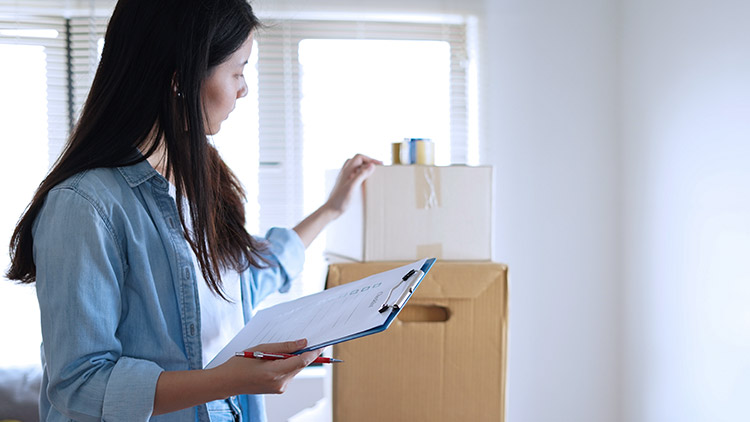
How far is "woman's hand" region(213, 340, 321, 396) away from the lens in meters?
0.64

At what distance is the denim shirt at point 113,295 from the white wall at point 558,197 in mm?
1248

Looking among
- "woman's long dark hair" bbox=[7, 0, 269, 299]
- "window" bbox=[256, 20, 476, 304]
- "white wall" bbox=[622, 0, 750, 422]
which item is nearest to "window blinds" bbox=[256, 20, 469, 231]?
"window" bbox=[256, 20, 476, 304]

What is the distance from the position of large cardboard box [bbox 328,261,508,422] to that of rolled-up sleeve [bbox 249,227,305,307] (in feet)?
0.27

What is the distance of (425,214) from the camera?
120 cm

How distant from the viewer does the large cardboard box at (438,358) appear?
1.14 m

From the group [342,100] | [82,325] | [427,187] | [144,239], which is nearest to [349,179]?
[427,187]

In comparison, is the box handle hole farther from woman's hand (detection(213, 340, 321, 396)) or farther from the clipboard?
woman's hand (detection(213, 340, 321, 396))

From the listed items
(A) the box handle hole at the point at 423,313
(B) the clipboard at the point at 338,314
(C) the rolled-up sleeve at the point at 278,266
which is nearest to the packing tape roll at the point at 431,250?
(A) the box handle hole at the point at 423,313

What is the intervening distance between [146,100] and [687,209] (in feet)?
4.13

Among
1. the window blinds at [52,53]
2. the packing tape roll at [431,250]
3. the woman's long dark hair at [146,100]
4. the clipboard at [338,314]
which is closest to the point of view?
the clipboard at [338,314]

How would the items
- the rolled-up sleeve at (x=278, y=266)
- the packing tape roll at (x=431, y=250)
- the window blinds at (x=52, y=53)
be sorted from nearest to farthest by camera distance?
the rolled-up sleeve at (x=278, y=266) → the packing tape roll at (x=431, y=250) → the window blinds at (x=52, y=53)

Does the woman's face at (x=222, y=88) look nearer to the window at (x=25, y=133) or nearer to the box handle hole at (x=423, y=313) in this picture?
the box handle hole at (x=423, y=313)

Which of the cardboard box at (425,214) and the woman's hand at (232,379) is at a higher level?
the cardboard box at (425,214)

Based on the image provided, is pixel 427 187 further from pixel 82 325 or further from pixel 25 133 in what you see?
pixel 25 133
